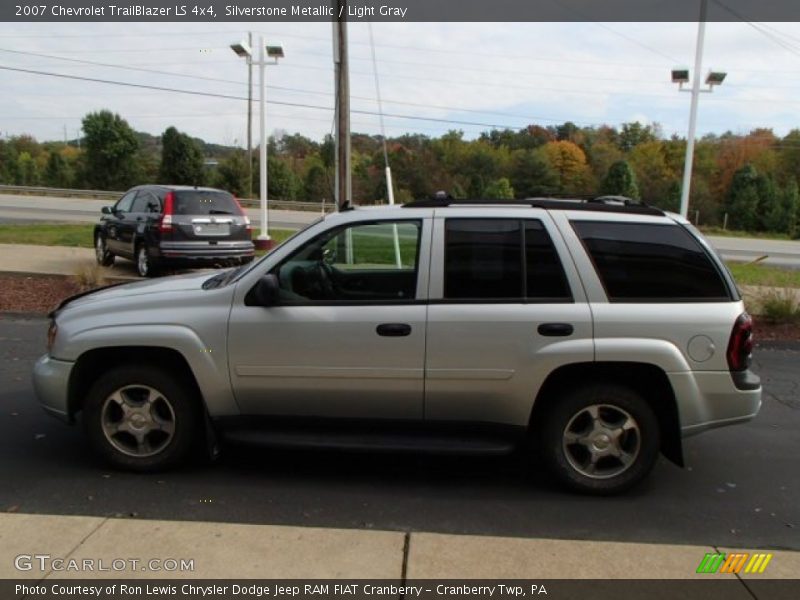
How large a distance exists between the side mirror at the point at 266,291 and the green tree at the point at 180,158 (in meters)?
50.6

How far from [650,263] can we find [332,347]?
6.25 feet

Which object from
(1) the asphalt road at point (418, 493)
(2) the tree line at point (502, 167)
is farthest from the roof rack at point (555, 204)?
(2) the tree line at point (502, 167)

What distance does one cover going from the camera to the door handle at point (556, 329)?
12.1 feet

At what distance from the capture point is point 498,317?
3.73 meters

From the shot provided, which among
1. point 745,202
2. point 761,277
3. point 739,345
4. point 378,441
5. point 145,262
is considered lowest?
point 378,441

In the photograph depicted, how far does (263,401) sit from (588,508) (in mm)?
1968

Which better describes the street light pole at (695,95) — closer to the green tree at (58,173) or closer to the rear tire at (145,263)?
the rear tire at (145,263)

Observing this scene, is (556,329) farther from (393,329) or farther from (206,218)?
(206,218)

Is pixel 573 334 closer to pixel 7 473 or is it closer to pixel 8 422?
pixel 7 473

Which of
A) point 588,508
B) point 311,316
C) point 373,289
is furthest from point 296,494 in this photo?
point 588,508

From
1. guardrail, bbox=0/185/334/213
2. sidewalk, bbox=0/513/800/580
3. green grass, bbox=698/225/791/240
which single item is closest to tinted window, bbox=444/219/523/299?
sidewalk, bbox=0/513/800/580

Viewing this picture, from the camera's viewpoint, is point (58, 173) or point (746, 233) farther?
point (58, 173)

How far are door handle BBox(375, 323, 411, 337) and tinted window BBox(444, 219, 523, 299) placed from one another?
31 centimetres

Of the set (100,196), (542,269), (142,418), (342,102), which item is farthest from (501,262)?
(100,196)
